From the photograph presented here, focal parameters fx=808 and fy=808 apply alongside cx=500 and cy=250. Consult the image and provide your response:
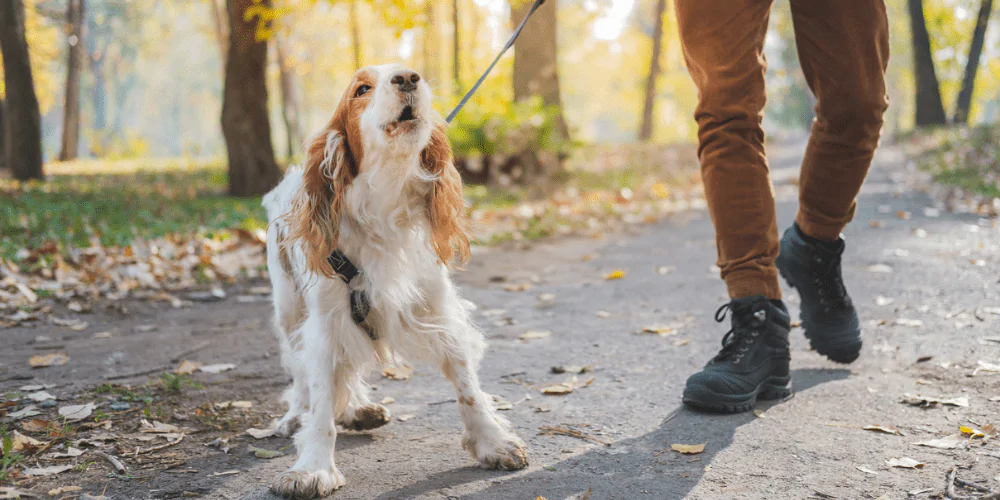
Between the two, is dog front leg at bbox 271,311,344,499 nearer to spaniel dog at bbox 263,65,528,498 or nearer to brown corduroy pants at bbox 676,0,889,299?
spaniel dog at bbox 263,65,528,498

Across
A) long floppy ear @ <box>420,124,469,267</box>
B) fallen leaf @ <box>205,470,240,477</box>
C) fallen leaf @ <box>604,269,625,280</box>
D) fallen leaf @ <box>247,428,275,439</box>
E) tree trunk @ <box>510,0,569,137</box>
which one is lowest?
fallen leaf @ <box>604,269,625,280</box>

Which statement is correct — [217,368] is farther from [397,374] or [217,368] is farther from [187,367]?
[397,374]

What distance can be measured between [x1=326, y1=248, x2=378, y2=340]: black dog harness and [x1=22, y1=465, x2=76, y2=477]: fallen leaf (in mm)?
988

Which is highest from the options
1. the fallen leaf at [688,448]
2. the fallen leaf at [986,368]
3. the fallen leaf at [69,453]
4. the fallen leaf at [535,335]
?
the fallen leaf at [986,368]

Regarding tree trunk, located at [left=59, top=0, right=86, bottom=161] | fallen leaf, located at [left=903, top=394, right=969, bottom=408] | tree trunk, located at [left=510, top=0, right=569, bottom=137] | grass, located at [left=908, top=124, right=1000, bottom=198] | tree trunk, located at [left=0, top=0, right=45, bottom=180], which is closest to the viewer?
fallen leaf, located at [left=903, top=394, right=969, bottom=408]

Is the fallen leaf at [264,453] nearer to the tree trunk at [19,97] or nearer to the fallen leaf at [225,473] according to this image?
the fallen leaf at [225,473]

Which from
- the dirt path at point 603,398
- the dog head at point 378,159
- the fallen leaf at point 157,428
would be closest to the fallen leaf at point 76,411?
the dirt path at point 603,398

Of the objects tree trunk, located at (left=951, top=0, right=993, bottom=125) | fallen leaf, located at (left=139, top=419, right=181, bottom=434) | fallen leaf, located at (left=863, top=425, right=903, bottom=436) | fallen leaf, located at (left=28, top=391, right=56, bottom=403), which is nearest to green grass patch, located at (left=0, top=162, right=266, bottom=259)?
fallen leaf, located at (left=28, top=391, right=56, bottom=403)

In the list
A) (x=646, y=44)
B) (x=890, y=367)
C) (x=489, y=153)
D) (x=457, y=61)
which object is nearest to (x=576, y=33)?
(x=646, y=44)

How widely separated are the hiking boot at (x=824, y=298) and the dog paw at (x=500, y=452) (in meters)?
1.52

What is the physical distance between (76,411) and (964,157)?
538 inches

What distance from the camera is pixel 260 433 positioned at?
297cm

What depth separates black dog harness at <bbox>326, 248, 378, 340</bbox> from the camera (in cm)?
260

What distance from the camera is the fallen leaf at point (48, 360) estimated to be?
380cm
